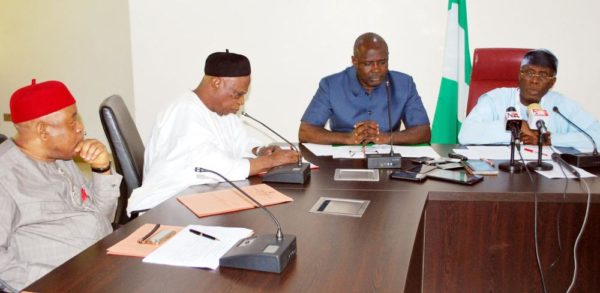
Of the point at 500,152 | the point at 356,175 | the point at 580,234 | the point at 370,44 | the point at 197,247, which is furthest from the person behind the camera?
the point at 370,44

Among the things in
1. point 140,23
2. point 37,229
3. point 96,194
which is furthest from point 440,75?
point 37,229

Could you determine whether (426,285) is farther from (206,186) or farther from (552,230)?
(206,186)

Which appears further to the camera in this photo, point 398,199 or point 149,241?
point 398,199

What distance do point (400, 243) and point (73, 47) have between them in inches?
182

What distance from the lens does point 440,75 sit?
380 centimetres

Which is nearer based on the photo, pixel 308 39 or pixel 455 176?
pixel 455 176

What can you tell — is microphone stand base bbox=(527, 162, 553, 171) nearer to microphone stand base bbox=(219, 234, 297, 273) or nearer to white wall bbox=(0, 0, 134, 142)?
microphone stand base bbox=(219, 234, 297, 273)

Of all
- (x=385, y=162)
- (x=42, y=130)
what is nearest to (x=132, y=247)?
(x=42, y=130)

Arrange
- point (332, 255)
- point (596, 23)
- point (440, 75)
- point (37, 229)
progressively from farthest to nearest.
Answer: point (440, 75) < point (596, 23) < point (37, 229) < point (332, 255)

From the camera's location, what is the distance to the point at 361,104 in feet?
9.57

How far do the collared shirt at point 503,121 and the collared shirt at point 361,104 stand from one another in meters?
0.33

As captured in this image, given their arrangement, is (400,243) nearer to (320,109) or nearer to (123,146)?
(123,146)

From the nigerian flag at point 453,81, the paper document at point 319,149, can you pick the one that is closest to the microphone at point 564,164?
the paper document at point 319,149

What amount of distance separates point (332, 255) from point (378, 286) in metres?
0.19
